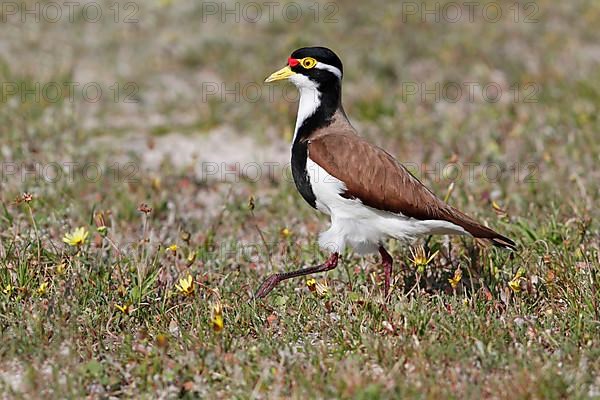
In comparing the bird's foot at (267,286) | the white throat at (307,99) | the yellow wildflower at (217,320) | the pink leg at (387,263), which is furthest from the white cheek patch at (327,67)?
the yellow wildflower at (217,320)

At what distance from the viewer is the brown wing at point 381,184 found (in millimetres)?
5055

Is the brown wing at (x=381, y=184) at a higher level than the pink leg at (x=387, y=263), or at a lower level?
higher

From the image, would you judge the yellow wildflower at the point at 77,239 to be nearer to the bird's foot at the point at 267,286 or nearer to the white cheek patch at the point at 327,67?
the bird's foot at the point at 267,286

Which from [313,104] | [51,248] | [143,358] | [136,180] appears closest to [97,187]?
[136,180]

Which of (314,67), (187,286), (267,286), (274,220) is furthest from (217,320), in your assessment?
(274,220)

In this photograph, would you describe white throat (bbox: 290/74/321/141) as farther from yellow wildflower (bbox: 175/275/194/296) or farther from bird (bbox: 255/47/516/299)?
yellow wildflower (bbox: 175/275/194/296)

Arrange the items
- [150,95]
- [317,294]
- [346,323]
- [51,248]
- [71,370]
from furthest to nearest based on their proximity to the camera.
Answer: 1. [150,95]
2. [51,248]
3. [317,294]
4. [346,323]
5. [71,370]

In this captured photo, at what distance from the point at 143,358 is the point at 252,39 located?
693cm

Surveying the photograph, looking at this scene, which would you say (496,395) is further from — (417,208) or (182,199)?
(182,199)

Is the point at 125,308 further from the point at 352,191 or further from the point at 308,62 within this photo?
the point at 308,62

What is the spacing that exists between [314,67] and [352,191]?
929mm

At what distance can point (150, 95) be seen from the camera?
982cm

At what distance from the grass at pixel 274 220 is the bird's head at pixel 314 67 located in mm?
1032

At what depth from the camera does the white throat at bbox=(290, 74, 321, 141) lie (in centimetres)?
554
